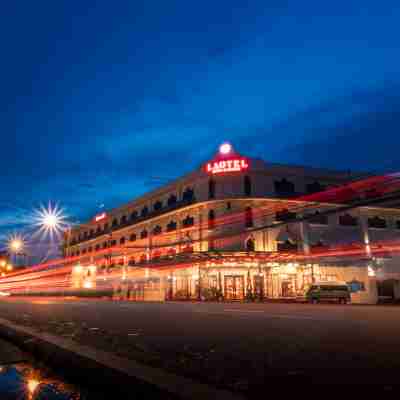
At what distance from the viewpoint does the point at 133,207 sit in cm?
5772

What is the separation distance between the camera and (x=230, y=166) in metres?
42.1

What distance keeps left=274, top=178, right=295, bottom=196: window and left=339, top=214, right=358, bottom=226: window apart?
601 cm

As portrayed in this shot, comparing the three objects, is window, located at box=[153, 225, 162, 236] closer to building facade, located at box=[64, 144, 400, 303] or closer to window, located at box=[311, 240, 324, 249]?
building facade, located at box=[64, 144, 400, 303]

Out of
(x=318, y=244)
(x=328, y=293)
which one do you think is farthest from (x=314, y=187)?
(x=328, y=293)

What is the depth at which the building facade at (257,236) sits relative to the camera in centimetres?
3962

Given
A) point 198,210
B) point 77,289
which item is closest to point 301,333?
point 198,210

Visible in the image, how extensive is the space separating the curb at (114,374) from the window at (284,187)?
124 feet

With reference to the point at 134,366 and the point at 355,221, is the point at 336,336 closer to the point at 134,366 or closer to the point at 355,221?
the point at 134,366

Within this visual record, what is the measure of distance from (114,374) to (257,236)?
36.8 meters

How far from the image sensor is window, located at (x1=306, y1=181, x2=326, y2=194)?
145 feet

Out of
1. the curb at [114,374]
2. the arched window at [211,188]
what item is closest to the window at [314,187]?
the arched window at [211,188]

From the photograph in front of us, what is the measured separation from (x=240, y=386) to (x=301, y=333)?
16.0 feet

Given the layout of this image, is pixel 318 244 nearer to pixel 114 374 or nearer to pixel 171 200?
pixel 171 200

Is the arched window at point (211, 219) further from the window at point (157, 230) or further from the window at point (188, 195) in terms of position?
the window at point (157, 230)
